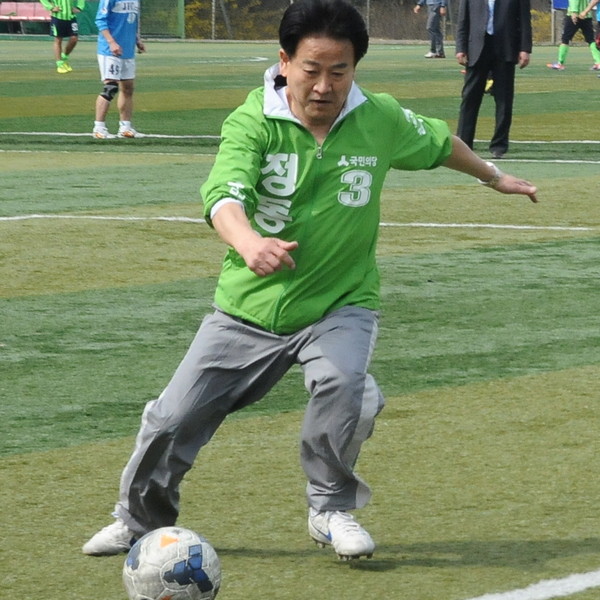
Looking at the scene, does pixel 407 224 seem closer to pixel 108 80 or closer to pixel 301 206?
pixel 301 206

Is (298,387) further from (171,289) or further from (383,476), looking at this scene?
(171,289)

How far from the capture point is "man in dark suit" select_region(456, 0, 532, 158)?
1591 cm

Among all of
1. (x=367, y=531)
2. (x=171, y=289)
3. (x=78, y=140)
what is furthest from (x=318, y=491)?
(x=78, y=140)

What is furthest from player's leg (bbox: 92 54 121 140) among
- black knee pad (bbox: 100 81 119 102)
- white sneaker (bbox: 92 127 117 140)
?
white sneaker (bbox: 92 127 117 140)

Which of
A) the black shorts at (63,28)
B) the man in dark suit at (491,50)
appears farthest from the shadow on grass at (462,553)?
the black shorts at (63,28)

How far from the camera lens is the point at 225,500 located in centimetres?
505

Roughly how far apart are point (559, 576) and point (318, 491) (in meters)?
0.72

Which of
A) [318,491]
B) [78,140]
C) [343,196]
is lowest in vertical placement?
[78,140]

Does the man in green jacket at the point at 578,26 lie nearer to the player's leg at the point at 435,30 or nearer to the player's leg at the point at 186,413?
the player's leg at the point at 435,30

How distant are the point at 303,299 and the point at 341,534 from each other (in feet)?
2.12

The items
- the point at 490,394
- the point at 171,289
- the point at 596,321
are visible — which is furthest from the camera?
the point at 171,289

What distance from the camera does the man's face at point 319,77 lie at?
14.4 feet

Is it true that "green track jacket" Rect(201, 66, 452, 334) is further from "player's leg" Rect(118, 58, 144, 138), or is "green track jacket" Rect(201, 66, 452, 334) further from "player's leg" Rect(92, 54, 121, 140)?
"player's leg" Rect(92, 54, 121, 140)

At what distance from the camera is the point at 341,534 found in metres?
4.46
